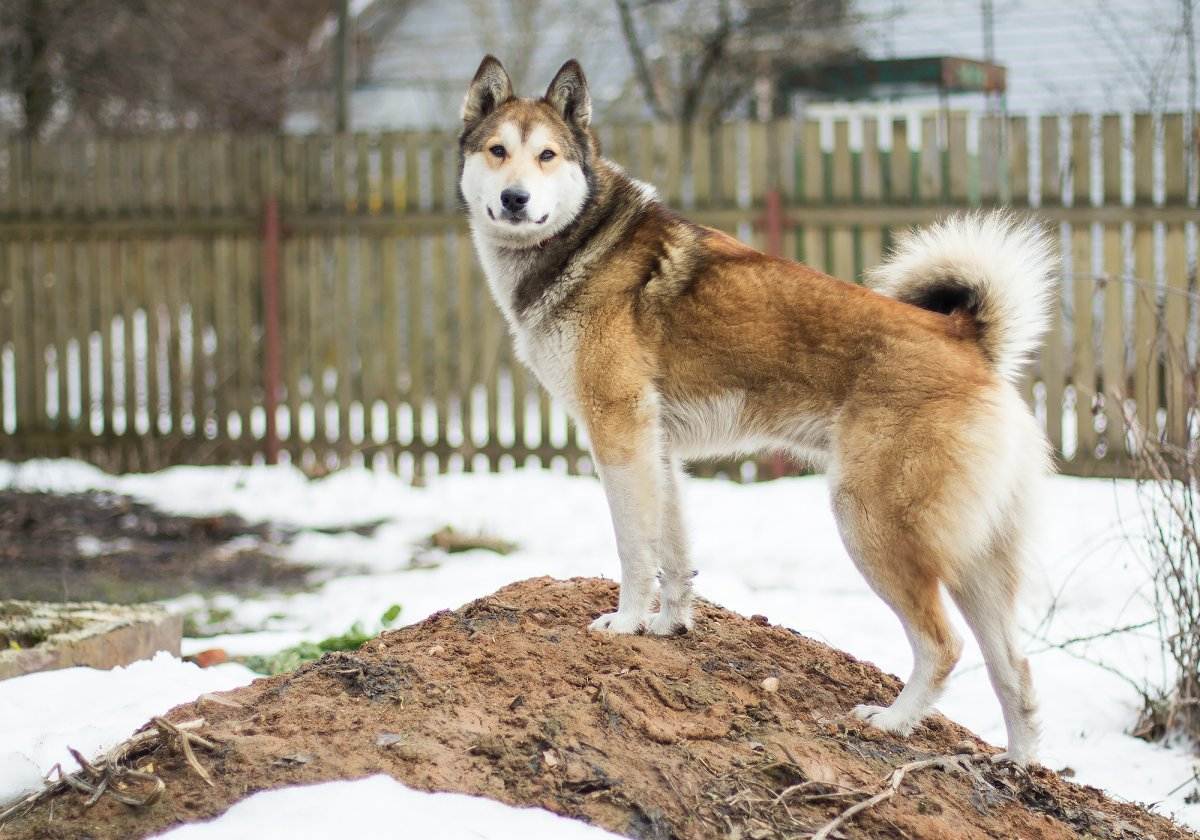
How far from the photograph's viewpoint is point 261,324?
32.8 ft

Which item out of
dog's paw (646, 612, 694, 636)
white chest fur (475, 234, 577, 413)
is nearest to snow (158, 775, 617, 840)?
dog's paw (646, 612, 694, 636)

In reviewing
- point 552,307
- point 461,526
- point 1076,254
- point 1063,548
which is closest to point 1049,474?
point 552,307

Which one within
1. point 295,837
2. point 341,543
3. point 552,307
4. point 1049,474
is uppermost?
point 552,307

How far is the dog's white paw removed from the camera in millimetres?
3523

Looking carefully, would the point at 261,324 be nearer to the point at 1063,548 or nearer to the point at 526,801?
the point at 1063,548

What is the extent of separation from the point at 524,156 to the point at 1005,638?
6.97 feet

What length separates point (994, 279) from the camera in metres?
3.73

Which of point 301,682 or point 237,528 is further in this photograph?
point 237,528

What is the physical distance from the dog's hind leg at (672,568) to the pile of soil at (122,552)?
3.32 meters

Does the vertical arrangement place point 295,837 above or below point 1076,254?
below

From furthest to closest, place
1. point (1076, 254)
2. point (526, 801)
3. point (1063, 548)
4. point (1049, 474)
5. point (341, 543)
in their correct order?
point (1076, 254) < point (341, 543) < point (1063, 548) < point (1049, 474) < point (526, 801)

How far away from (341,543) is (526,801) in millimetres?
5292

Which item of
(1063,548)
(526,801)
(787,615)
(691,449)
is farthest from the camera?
(1063,548)

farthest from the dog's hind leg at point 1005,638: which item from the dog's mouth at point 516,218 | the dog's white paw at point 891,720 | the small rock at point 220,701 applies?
the small rock at point 220,701
